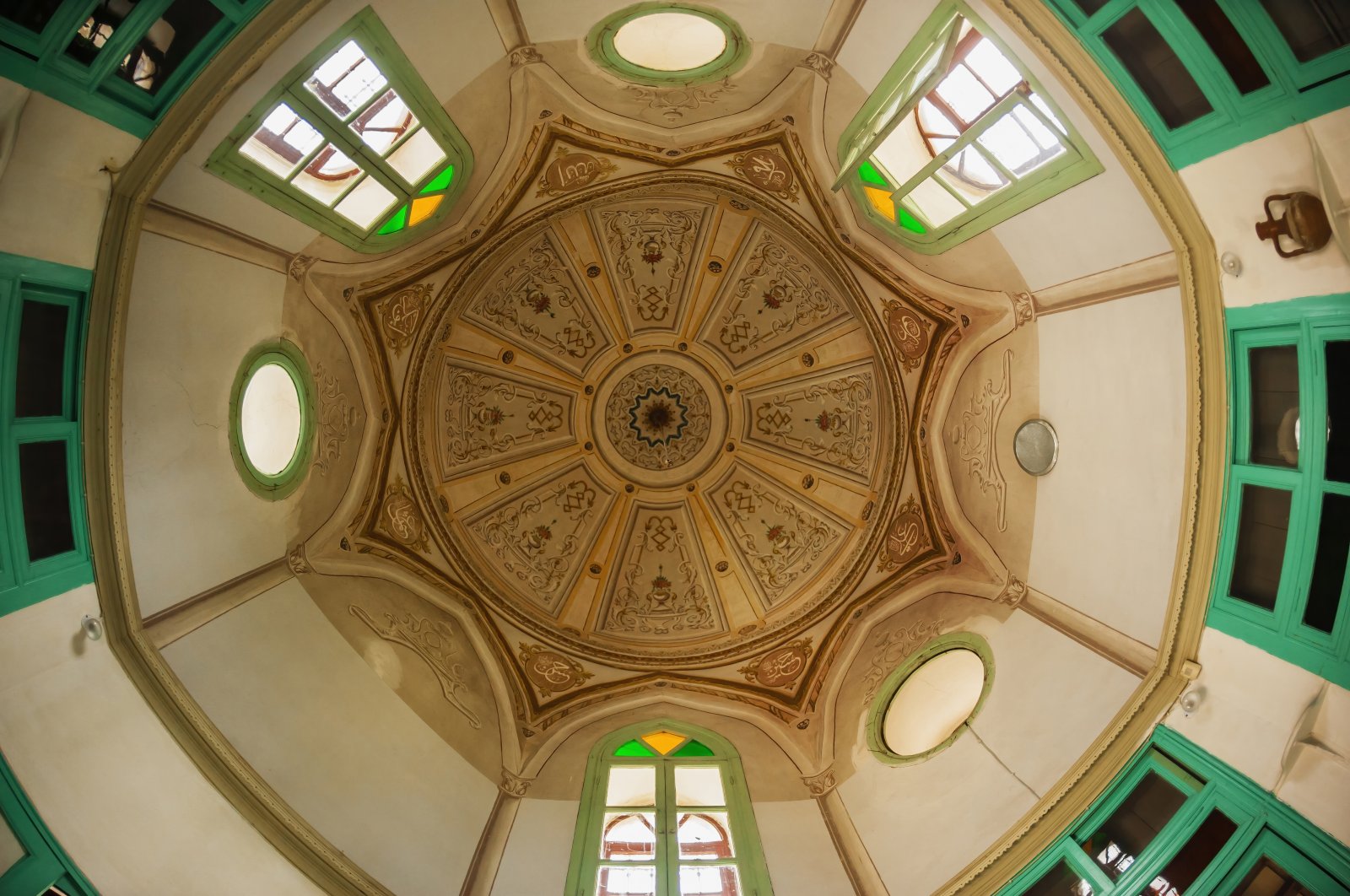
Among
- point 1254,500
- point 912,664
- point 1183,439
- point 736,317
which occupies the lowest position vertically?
point 912,664

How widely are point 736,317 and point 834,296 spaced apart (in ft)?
6.86

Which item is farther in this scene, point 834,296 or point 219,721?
point 834,296

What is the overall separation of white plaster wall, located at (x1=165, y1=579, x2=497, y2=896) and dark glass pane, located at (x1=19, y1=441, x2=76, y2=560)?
1.90m

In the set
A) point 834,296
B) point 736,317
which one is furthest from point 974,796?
point 736,317

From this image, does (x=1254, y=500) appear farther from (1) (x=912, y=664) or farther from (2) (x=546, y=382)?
(2) (x=546, y=382)

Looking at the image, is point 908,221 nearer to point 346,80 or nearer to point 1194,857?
point 346,80

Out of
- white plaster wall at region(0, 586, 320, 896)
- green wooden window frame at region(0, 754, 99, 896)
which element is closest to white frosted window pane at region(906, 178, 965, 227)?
white plaster wall at region(0, 586, 320, 896)

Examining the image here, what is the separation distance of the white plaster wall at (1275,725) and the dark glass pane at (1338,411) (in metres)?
1.89

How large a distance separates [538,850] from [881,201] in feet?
31.6

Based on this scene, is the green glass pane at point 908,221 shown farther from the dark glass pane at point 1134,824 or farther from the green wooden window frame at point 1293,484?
the dark glass pane at point 1134,824

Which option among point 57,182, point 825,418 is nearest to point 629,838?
point 825,418

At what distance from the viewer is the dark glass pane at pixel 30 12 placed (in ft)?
19.6

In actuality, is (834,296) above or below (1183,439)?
above

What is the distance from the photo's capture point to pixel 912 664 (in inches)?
492
